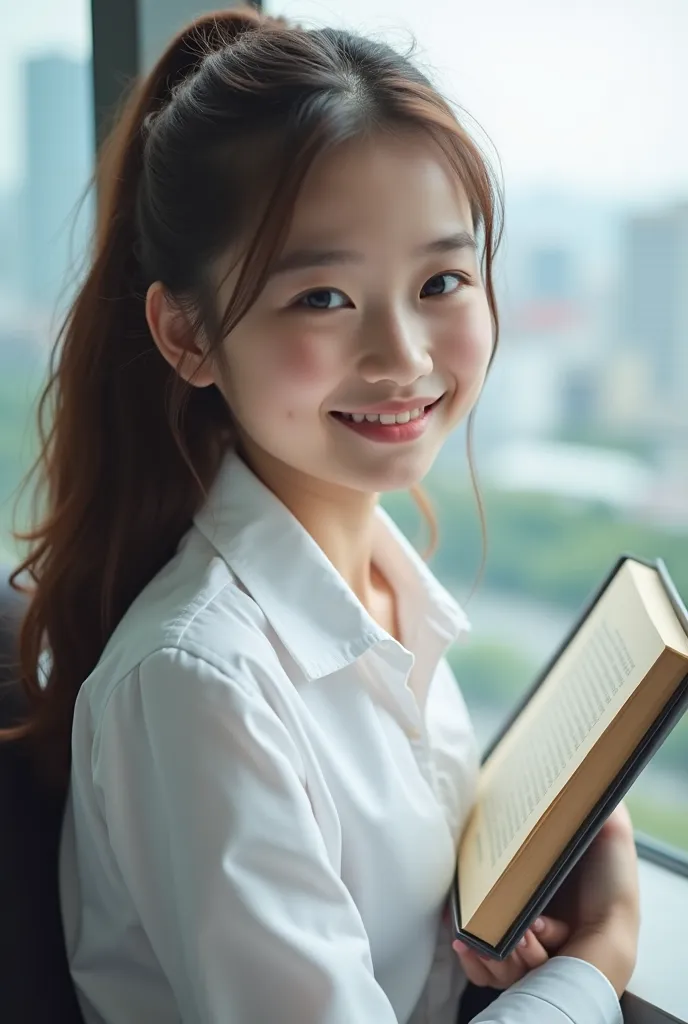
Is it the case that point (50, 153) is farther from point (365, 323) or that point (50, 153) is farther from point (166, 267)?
point (365, 323)

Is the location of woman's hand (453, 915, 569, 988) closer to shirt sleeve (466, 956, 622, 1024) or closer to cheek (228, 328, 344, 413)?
shirt sleeve (466, 956, 622, 1024)

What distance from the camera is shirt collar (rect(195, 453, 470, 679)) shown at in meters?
0.87

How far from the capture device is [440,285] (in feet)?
2.86

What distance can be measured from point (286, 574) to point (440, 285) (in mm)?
282

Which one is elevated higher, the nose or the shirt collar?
the nose

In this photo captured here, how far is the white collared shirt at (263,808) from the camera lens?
0.72 metres

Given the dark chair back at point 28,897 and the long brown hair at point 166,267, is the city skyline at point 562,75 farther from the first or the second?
the dark chair back at point 28,897

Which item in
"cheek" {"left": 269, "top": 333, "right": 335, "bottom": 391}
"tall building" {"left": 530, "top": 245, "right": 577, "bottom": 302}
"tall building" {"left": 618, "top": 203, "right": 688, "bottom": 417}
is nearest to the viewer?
"cheek" {"left": 269, "top": 333, "right": 335, "bottom": 391}

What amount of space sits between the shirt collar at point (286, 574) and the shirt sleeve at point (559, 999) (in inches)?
11.5

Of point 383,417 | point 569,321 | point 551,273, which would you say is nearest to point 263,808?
point 383,417

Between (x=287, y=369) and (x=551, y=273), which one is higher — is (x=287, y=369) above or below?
above

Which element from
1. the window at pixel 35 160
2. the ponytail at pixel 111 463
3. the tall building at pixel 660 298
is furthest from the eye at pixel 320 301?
the tall building at pixel 660 298

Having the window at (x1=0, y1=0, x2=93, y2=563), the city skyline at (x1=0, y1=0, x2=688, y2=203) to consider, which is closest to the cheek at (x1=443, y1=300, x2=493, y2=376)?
the city skyline at (x1=0, y1=0, x2=688, y2=203)

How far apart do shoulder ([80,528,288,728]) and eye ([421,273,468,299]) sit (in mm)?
289
